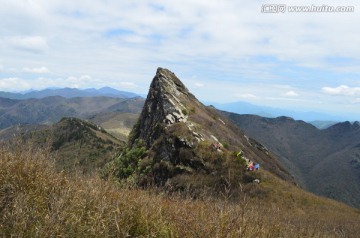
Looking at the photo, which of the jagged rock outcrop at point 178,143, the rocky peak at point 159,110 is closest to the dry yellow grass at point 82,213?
the jagged rock outcrop at point 178,143

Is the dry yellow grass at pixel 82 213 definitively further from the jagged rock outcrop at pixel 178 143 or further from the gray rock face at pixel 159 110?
the gray rock face at pixel 159 110

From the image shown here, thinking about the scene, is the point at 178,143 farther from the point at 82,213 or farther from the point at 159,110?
the point at 82,213

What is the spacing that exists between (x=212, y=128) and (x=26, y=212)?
35424 millimetres

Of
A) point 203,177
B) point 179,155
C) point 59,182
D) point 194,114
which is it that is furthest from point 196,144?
point 59,182

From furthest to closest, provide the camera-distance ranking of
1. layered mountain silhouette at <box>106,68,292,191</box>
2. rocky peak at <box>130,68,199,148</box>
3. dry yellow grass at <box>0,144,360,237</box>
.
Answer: rocky peak at <box>130,68,199,148</box> < layered mountain silhouette at <box>106,68,292,191</box> < dry yellow grass at <box>0,144,360,237</box>

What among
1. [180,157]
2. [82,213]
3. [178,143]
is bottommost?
[180,157]

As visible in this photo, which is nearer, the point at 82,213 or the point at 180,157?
the point at 82,213

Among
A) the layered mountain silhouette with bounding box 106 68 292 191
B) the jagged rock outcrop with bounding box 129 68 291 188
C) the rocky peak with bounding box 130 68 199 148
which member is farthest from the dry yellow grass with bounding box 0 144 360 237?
Answer: the rocky peak with bounding box 130 68 199 148

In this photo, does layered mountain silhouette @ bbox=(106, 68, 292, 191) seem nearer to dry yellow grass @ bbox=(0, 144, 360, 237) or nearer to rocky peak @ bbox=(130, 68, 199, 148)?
rocky peak @ bbox=(130, 68, 199, 148)

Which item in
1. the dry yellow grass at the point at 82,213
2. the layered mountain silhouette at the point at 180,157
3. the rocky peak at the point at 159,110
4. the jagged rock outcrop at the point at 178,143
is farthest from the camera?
the rocky peak at the point at 159,110

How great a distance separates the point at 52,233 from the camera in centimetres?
445

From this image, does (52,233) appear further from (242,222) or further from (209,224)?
(242,222)

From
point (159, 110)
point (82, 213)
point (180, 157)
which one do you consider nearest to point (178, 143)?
point (180, 157)

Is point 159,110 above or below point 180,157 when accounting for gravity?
above
